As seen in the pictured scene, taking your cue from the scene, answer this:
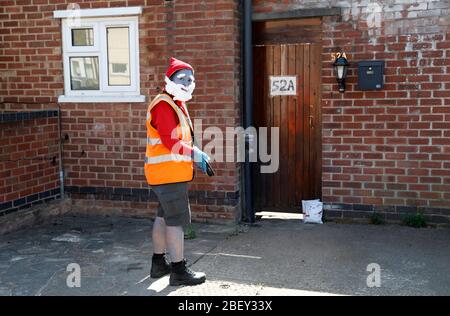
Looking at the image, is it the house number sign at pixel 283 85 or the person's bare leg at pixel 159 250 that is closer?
the person's bare leg at pixel 159 250

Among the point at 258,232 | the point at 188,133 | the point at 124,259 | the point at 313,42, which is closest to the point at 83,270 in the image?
the point at 124,259

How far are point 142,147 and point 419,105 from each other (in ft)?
11.2

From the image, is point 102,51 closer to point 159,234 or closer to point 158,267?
point 159,234

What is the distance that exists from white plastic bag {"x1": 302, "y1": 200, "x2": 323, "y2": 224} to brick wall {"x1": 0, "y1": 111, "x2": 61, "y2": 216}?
332cm

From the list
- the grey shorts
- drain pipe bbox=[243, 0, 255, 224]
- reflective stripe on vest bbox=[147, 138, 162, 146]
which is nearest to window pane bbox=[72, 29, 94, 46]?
drain pipe bbox=[243, 0, 255, 224]

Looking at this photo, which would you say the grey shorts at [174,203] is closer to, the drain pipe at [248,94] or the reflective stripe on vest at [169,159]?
the reflective stripe on vest at [169,159]

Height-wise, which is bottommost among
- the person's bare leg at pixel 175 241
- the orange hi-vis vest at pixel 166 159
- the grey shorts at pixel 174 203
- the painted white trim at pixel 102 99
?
the person's bare leg at pixel 175 241

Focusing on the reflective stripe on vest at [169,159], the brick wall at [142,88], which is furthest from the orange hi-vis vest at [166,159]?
the brick wall at [142,88]

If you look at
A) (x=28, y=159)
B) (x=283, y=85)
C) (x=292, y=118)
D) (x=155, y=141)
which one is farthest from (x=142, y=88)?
(x=155, y=141)

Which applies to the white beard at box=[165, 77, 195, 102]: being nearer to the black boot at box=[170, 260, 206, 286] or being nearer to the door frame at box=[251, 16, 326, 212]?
the black boot at box=[170, 260, 206, 286]

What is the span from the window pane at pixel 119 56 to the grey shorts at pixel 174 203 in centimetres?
292

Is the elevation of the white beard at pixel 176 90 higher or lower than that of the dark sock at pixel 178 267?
higher

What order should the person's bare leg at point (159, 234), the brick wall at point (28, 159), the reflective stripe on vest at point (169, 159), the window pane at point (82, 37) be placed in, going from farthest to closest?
the window pane at point (82, 37) → the brick wall at point (28, 159) → the person's bare leg at point (159, 234) → the reflective stripe on vest at point (169, 159)

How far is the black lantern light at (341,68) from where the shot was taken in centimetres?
635
